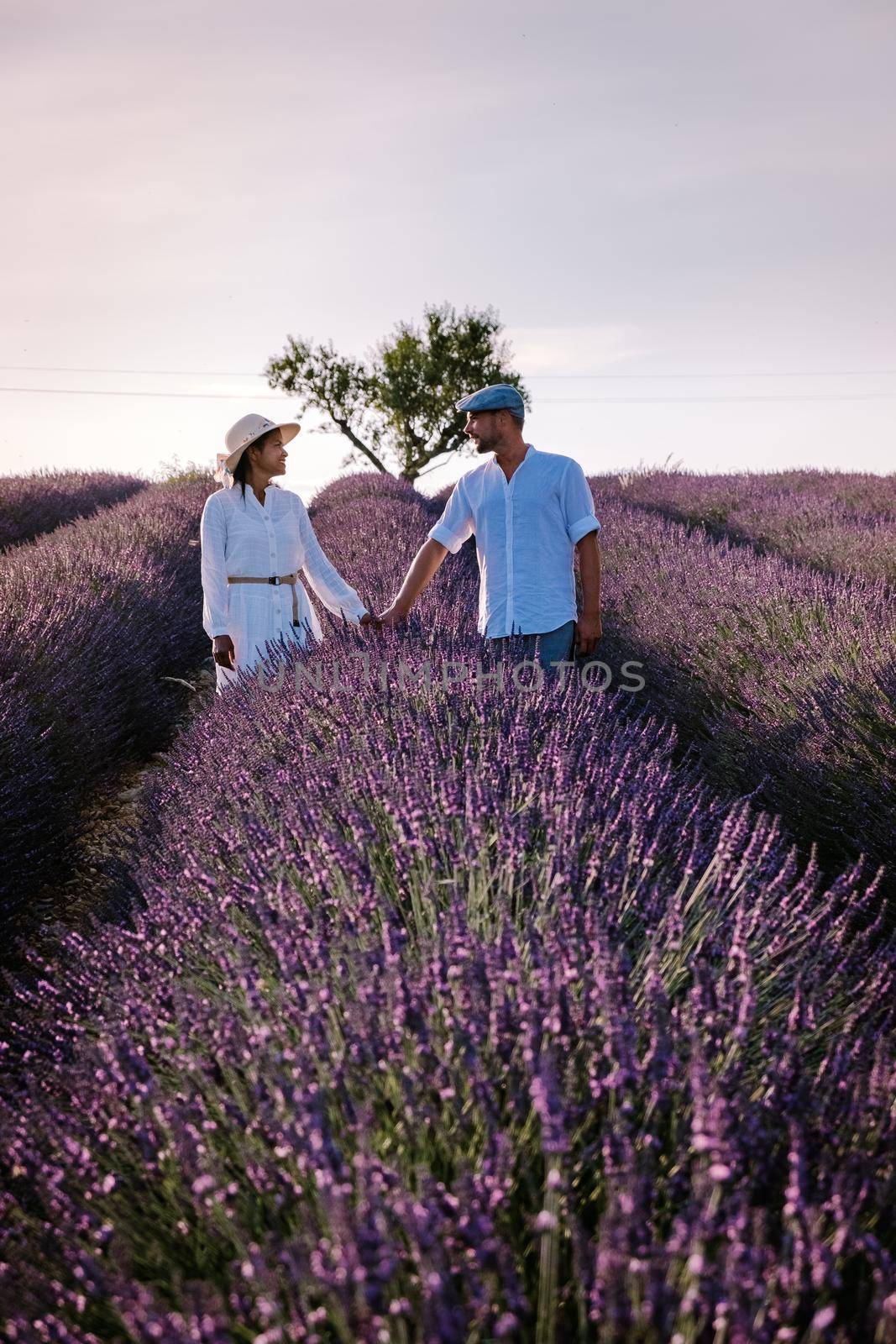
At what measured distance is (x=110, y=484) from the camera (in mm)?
17453

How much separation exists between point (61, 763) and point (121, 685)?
1289 mm

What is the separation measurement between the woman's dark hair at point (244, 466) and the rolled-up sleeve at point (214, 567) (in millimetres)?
112

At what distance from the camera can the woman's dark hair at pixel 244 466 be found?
3.82 metres

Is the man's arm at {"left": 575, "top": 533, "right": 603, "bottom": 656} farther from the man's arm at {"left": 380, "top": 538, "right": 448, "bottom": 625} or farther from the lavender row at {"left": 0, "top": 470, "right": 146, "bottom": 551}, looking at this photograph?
the lavender row at {"left": 0, "top": 470, "right": 146, "bottom": 551}

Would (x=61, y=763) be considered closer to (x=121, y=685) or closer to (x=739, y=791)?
(x=121, y=685)

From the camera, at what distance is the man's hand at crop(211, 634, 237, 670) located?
392 cm

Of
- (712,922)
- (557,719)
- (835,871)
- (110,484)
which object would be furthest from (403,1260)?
(110,484)

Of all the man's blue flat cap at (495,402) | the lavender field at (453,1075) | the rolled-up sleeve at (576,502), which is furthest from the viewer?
the rolled-up sleeve at (576,502)

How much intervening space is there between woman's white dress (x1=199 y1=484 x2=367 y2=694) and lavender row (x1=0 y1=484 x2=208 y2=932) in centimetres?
73

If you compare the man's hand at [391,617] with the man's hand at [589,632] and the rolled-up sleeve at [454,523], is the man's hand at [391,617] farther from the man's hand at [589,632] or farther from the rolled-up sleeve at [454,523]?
the man's hand at [589,632]

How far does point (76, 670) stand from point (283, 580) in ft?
3.84

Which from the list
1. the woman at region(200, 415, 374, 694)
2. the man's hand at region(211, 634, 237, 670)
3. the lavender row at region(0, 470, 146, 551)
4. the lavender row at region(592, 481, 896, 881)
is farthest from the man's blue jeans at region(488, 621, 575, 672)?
the lavender row at region(0, 470, 146, 551)

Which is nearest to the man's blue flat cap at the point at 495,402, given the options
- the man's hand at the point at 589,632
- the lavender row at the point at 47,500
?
the man's hand at the point at 589,632

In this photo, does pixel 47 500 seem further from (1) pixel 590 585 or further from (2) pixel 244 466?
(1) pixel 590 585
